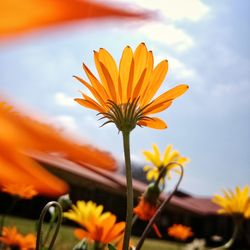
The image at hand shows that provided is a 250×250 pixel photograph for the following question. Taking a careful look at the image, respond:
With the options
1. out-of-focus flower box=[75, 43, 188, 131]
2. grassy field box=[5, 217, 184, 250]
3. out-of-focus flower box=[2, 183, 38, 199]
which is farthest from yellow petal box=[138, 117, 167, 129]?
grassy field box=[5, 217, 184, 250]

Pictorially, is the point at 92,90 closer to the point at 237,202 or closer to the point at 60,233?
the point at 237,202

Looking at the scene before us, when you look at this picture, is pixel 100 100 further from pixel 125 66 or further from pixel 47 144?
pixel 47 144

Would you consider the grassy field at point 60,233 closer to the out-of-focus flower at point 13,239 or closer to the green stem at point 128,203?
the out-of-focus flower at point 13,239

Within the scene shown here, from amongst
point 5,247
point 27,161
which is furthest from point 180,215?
point 27,161

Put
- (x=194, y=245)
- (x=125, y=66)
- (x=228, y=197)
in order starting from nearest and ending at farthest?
(x=125, y=66), (x=228, y=197), (x=194, y=245)

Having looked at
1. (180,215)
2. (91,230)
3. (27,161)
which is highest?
(27,161)

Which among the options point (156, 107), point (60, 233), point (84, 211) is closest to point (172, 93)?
point (156, 107)

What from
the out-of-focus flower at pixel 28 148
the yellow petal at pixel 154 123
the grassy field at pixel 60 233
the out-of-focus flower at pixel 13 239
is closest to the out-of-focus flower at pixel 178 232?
the grassy field at pixel 60 233
